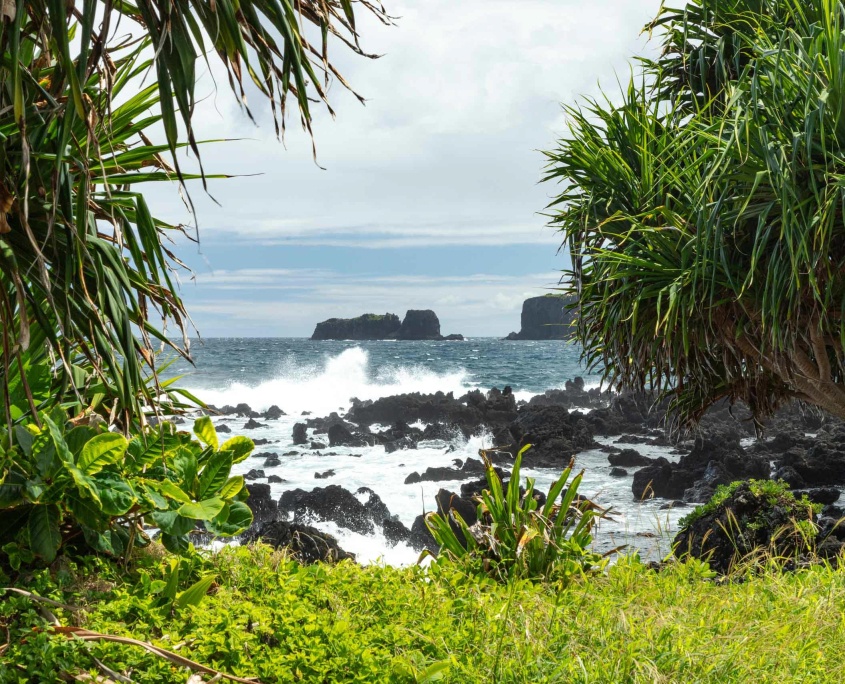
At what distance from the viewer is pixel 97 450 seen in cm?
225

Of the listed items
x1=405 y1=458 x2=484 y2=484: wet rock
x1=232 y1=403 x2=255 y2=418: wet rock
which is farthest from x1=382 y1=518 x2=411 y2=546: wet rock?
x1=232 y1=403 x2=255 y2=418: wet rock

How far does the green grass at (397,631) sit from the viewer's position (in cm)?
205

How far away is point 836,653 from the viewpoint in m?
2.77

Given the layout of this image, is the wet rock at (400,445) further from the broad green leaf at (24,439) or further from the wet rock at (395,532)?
the broad green leaf at (24,439)

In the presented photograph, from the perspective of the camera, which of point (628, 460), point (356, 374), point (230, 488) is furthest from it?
point (356, 374)

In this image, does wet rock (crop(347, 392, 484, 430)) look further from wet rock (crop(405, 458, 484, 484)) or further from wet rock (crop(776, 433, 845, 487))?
wet rock (crop(776, 433, 845, 487))

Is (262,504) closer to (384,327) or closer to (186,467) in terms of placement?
(186,467)

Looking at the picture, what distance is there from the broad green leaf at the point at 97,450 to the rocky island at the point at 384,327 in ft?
300

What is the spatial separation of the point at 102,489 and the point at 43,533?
0.92 feet

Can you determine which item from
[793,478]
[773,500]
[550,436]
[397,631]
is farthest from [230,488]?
[550,436]

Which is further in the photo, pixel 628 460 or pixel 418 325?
pixel 418 325

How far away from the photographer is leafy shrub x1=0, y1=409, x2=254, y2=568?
225 cm

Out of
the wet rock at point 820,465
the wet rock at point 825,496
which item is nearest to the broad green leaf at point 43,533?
the wet rock at point 825,496

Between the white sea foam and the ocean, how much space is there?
0.24 feet
